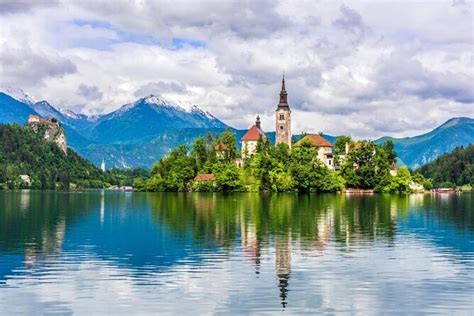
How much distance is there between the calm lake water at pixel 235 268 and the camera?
2653cm

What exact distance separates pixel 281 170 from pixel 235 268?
4912 inches

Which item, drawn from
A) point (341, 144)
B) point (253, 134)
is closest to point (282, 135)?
point (253, 134)

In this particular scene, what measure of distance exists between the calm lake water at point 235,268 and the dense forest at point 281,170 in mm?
98327

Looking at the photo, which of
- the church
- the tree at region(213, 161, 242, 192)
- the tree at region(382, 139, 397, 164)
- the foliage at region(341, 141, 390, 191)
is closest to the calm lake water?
the tree at region(213, 161, 242, 192)

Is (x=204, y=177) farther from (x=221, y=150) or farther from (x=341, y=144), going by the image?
(x=341, y=144)

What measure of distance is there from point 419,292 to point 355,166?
141 metres

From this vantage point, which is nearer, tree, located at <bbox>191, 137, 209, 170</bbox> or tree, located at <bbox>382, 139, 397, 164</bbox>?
tree, located at <bbox>382, 139, 397, 164</bbox>

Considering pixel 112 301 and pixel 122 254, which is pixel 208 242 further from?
pixel 112 301

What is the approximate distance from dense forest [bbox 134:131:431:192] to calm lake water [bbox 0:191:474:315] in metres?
98.3

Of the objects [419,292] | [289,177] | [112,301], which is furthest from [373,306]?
[289,177]

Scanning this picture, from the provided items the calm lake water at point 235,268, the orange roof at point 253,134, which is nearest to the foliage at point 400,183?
the orange roof at point 253,134

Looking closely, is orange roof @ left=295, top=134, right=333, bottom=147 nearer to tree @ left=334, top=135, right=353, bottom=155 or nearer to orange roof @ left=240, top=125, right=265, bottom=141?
tree @ left=334, top=135, right=353, bottom=155

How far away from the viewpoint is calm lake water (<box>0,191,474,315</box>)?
2653 centimetres

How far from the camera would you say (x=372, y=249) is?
42.8 m
